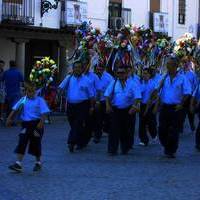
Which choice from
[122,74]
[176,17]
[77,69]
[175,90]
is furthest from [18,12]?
[175,90]

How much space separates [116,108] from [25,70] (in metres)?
17.8

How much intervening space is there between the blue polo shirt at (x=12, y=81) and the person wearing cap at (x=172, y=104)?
8231 millimetres

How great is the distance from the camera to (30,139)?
11.2m

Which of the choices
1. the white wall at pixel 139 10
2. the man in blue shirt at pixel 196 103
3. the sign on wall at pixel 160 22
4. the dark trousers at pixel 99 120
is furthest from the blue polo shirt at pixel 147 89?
the sign on wall at pixel 160 22

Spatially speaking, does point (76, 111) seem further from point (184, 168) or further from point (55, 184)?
point (55, 184)

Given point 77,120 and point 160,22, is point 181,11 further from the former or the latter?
point 77,120

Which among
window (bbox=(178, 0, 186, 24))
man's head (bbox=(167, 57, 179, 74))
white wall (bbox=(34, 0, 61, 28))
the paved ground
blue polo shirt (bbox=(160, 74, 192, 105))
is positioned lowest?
the paved ground

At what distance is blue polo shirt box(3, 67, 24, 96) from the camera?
20.5 meters

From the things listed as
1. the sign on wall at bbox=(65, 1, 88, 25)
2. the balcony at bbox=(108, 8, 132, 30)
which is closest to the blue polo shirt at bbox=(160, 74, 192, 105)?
the sign on wall at bbox=(65, 1, 88, 25)

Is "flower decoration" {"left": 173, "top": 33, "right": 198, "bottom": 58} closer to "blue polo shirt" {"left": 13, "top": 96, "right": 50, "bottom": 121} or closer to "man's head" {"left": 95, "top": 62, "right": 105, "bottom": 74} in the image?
"man's head" {"left": 95, "top": 62, "right": 105, "bottom": 74}

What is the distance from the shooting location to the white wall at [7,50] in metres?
29.9

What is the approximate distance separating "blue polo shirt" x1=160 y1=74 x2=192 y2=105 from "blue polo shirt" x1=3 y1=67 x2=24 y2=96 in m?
8.25

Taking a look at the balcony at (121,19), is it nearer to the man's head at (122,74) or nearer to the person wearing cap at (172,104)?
the man's head at (122,74)

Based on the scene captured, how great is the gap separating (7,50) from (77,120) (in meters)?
16.8
